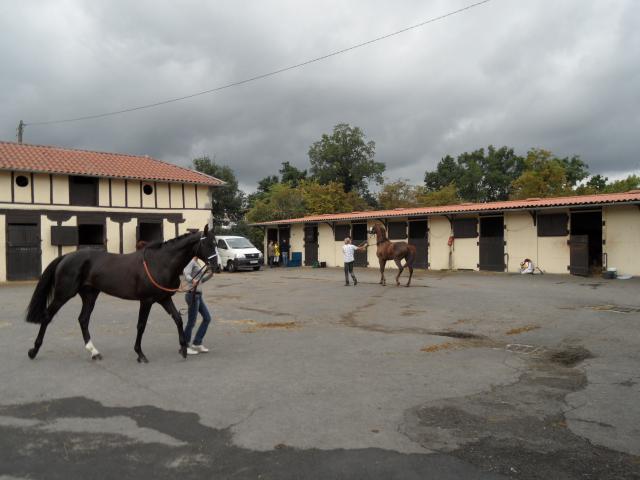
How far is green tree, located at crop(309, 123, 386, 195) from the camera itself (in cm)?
5778

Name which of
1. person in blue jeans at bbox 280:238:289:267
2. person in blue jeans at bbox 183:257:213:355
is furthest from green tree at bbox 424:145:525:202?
person in blue jeans at bbox 183:257:213:355

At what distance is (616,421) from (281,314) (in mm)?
7261

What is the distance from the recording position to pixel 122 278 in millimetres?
6613

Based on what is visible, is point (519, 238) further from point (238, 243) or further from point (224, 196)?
point (224, 196)

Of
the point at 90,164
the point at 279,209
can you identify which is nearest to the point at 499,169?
the point at 279,209

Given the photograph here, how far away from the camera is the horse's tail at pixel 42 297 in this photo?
6727 mm

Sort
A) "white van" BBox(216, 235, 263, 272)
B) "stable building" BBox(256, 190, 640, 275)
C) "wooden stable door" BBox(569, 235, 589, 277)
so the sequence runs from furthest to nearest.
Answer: "white van" BBox(216, 235, 263, 272), "wooden stable door" BBox(569, 235, 589, 277), "stable building" BBox(256, 190, 640, 275)

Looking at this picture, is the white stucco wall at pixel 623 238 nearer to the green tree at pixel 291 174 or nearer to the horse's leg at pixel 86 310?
the horse's leg at pixel 86 310

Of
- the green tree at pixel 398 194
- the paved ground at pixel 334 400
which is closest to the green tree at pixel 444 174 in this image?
the green tree at pixel 398 194

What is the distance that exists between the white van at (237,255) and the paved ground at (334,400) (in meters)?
15.5

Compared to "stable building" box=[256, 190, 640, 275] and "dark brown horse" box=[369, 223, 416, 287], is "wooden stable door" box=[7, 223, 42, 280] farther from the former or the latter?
"dark brown horse" box=[369, 223, 416, 287]

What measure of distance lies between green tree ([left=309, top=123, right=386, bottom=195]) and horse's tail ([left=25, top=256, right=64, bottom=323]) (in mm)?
51391

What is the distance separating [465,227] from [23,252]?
19.8m

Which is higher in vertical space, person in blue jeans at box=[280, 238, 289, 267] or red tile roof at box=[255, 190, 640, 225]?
red tile roof at box=[255, 190, 640, 225]
